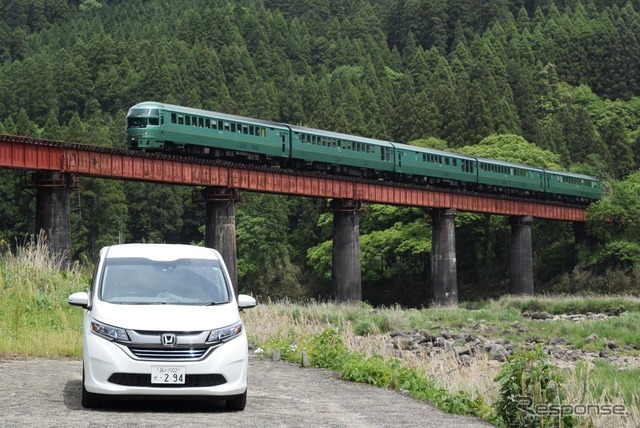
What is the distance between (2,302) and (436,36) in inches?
→ 6995

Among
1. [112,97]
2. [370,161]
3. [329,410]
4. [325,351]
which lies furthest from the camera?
[112,97]

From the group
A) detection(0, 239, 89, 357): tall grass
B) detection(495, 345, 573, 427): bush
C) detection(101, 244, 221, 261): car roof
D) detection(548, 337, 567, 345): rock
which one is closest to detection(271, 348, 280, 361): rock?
detection(0, 239, 89, 357): tall grass

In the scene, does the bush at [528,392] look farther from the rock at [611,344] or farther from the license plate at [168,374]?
the rock at [611,344]

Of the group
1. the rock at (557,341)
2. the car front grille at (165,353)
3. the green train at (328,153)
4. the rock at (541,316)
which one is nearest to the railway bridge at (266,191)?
the green train at (328,153)

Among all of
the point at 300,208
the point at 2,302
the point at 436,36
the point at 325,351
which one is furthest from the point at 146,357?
the point at 436,36

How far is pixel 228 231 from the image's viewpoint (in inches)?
2274

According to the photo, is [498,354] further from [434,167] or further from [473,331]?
[434,167]

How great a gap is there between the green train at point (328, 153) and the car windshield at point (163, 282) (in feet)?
124

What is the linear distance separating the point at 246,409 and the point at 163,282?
2.08 m

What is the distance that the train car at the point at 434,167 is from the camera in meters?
70.7

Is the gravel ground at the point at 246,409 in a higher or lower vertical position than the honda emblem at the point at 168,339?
lower

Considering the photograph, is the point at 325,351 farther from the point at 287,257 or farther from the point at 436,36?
the point at 436,36

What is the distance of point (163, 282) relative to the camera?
15305mm

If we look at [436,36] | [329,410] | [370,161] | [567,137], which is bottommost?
[329,410]
